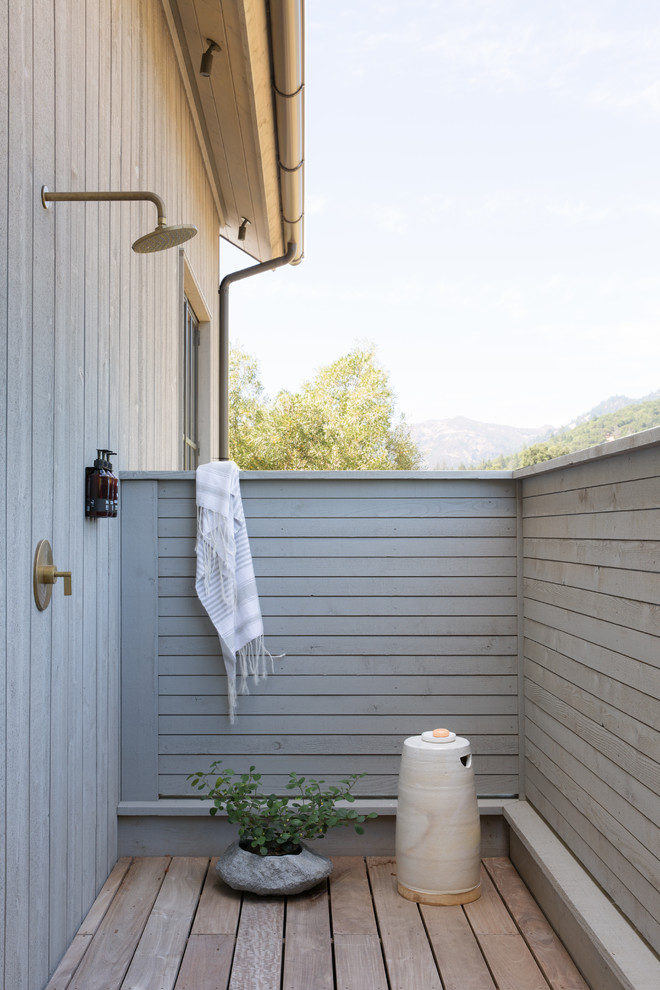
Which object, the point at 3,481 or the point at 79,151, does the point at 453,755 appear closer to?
the point at 3,481

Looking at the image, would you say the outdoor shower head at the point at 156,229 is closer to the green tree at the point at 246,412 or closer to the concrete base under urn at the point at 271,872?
the concrete base under urn at the point at 271,872

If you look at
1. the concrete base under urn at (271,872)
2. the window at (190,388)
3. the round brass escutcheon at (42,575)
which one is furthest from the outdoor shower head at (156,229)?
the window at (190,388)

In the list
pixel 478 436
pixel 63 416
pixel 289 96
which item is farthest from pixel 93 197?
pixel 478 436

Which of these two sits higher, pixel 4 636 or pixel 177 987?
pixel 4 636

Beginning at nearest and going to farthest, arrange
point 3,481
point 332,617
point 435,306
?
point 3,481 < point 332,617 < point 435,306

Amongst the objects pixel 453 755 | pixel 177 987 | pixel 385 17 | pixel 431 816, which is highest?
pixel 385 17

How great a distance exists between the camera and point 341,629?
2572 millimetres

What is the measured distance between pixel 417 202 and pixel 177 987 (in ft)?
103

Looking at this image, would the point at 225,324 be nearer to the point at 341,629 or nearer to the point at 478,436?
the point at 341,629

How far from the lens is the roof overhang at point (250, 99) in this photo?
317 centimetres

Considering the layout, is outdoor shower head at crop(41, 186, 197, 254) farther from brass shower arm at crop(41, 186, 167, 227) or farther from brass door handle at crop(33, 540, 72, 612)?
brass door handle at crop(33, 540, 72, 612)

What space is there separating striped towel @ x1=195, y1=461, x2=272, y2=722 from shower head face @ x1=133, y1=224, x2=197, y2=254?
750 millimetres

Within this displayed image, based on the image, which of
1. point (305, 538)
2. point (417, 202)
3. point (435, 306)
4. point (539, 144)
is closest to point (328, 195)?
point (417, 202)

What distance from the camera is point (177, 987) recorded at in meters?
1.80
